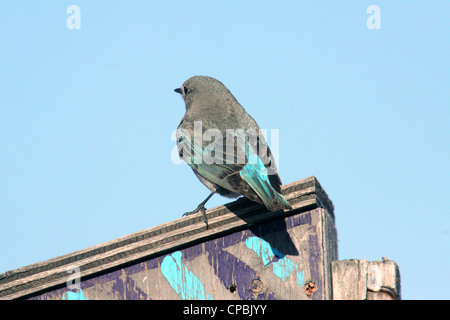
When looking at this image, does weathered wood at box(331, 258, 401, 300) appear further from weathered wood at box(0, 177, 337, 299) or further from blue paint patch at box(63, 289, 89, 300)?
blue paint patch at box(63, 289, 89, 300)

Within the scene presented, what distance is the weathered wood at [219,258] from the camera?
5.05 m

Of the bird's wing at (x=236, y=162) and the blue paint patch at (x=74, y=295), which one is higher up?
the bird's wing at (x=236, y=162)

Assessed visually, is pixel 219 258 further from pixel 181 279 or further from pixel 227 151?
pixel 227 151

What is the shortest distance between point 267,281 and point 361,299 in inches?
26.7

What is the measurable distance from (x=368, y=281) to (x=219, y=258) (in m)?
1.09

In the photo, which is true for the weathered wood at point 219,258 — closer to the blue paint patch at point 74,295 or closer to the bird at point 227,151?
the blue paint patch at point 74,295

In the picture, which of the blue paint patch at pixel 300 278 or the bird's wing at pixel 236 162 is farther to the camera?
the bird's wing at pixel 236 162

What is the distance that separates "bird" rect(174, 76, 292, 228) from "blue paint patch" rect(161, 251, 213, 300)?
418mm

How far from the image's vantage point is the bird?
5660 mm

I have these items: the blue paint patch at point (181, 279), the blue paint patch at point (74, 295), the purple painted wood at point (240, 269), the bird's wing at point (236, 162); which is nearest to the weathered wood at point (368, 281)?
the purple painted wood at point (240, 269)

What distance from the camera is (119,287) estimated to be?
5.39 metres

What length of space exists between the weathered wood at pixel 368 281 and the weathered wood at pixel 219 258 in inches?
4.7

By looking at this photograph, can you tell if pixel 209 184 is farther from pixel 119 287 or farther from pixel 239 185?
pixel 119 287
